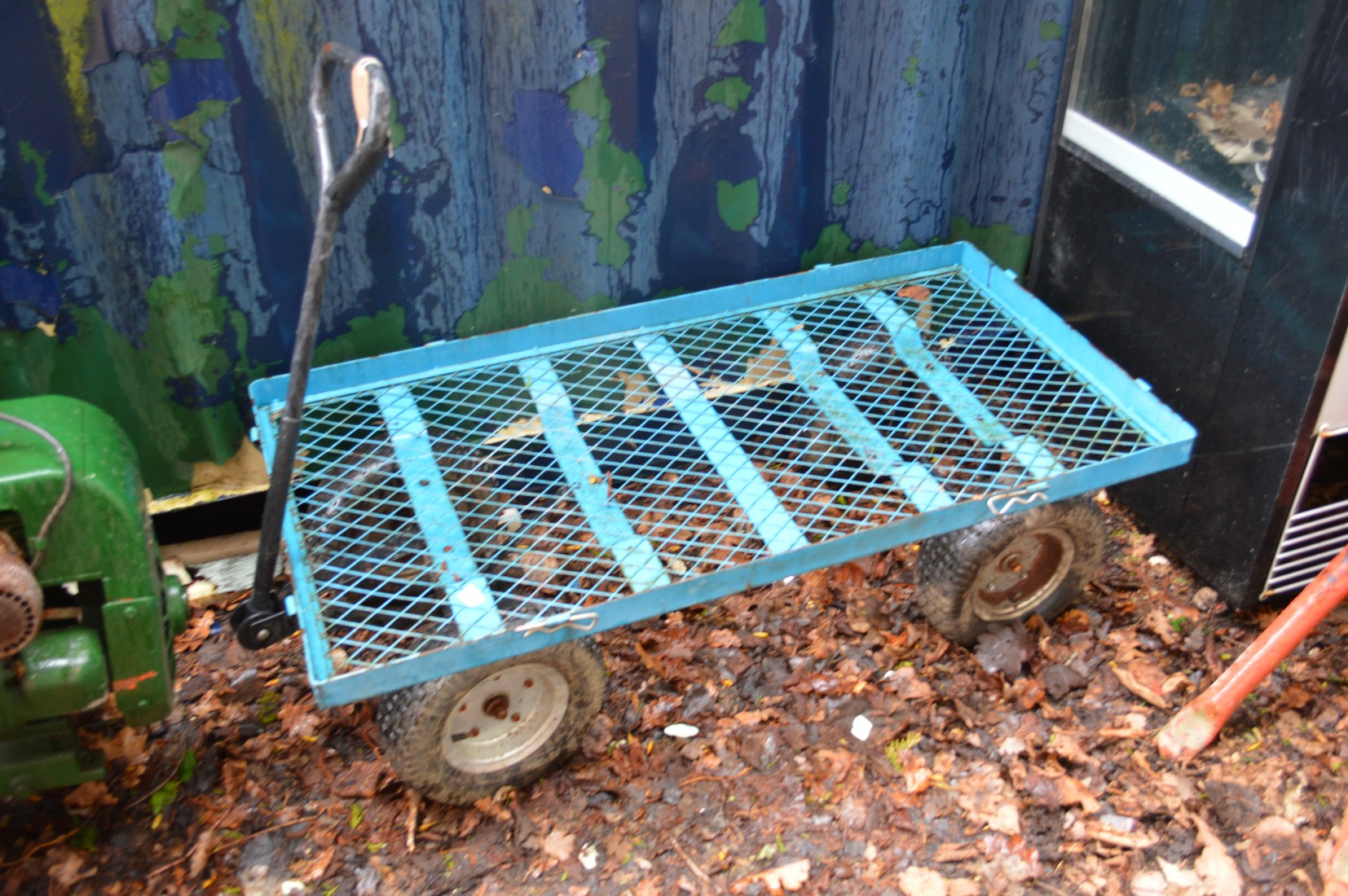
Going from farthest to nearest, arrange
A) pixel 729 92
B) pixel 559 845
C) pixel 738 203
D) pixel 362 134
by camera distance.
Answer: pixel 738 203, pixel 729 92, pixel 559 845, pixel 362 134

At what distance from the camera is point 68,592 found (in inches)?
101

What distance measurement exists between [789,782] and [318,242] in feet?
6.13

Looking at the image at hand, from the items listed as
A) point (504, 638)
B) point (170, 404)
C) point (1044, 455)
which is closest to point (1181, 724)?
point (1044, 455)

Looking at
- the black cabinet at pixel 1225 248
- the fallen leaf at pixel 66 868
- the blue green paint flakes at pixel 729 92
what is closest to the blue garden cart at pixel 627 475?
the black cabinet at pixel 1225 248

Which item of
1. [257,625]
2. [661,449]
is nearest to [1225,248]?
[661,449]

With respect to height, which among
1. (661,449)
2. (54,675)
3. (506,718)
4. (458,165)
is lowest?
(506,718)

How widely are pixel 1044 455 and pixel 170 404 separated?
2.59 metres

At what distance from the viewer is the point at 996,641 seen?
341 centimetres

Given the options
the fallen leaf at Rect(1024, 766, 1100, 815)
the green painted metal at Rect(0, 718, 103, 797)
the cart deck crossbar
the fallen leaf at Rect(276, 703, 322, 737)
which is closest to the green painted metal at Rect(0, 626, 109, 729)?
the green painted metal at Rect(0, 718, 103, 797)

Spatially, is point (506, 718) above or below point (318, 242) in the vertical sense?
below

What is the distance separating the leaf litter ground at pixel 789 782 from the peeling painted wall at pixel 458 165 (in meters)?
0.96

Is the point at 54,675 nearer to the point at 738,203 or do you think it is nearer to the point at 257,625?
the point at 257,625

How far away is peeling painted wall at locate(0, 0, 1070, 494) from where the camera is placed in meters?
2.93

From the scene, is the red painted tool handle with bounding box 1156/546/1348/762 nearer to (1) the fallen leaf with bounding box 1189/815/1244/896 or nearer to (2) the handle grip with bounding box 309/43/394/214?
(1) the fallen leaf with bounding box 1189/815/1244/896
